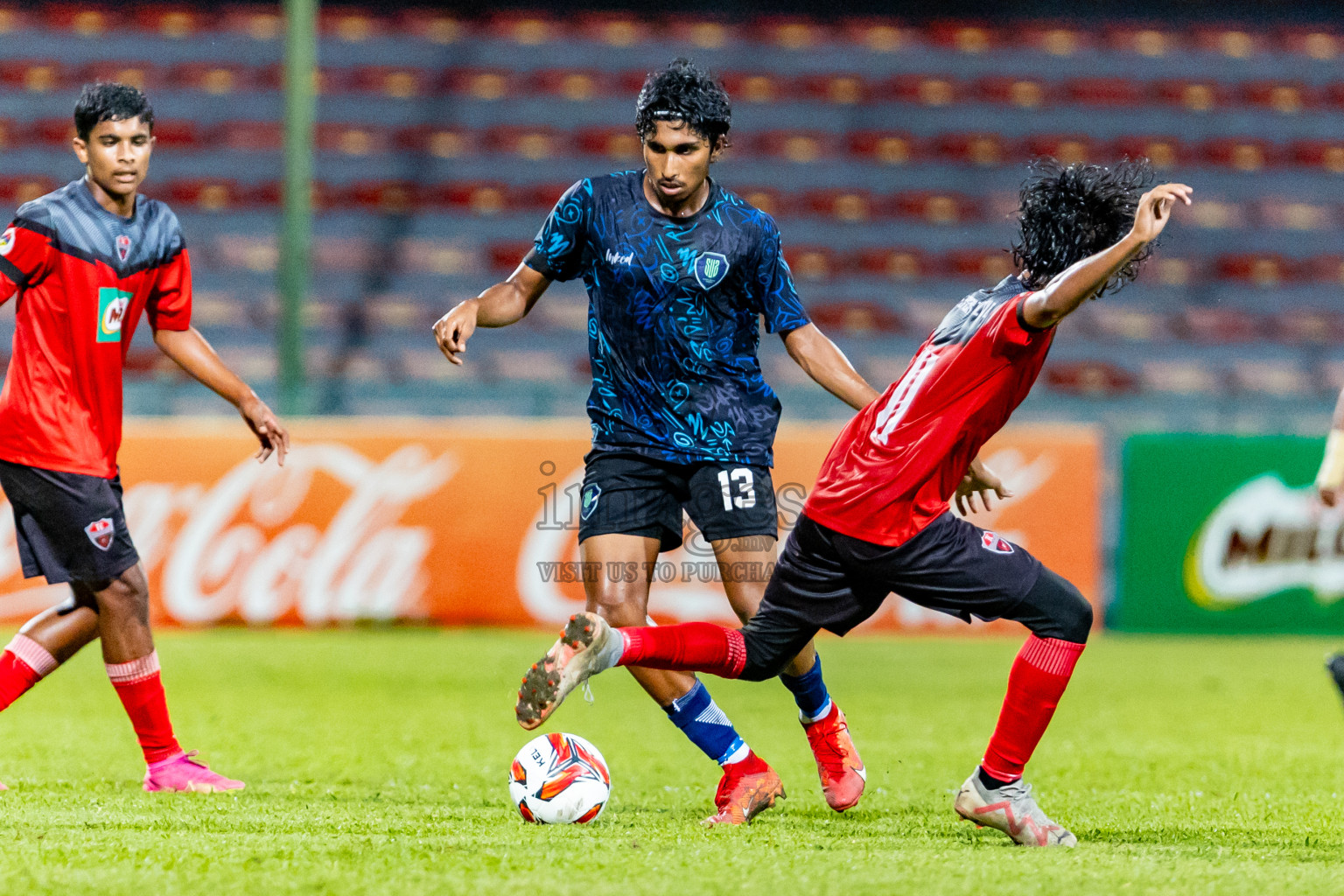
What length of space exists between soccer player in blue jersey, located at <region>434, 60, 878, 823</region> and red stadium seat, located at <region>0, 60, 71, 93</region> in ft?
38.8

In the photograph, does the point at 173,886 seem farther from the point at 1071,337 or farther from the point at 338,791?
the point at 1071,337

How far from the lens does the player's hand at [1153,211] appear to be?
3338 millimetres

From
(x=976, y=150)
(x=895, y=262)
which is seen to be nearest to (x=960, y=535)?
(x=895, y=262)

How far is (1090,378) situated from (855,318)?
1964 mm

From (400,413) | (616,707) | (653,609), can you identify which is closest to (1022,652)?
(616,707)

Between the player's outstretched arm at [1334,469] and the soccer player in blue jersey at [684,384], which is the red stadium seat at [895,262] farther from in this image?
the player's outstretched arm at [1334,469]

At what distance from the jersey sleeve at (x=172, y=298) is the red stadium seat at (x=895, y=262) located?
371 inches

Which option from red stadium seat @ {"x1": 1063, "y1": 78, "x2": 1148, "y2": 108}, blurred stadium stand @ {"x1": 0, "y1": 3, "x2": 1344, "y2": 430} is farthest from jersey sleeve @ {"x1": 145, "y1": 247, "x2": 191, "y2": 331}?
red stadium seat @ {"x1": 1063, "y1": 78, "x2": 1148, "y2": 108}

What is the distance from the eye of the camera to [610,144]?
14289 mm

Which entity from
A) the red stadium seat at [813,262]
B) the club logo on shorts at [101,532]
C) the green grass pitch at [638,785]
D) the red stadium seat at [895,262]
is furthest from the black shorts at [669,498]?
the red stadium seat at [895,262]

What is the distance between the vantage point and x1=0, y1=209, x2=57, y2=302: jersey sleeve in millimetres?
4352

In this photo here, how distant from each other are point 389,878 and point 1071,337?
1056 centimetres

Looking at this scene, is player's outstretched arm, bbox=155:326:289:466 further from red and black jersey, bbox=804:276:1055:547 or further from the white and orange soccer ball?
red and black jersey, bbox=804:276:1055:547

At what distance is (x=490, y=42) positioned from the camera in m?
15.0
